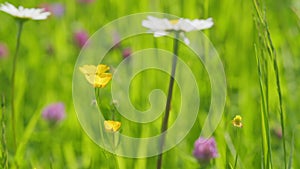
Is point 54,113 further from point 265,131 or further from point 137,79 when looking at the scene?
point 265,131

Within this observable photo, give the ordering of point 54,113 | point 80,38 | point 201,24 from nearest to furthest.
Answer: point 201,24 → point 54,113 → point 80,38

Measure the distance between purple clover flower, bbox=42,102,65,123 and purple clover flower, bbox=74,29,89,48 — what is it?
1.11ft

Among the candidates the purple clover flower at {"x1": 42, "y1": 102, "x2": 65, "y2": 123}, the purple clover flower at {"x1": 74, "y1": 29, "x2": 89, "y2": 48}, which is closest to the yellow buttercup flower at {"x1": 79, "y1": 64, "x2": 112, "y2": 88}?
the purple clover flower at {"x1": 42, "y1": 102, "x2": 65, "y2": 123}

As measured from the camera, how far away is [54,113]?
47.9 inches

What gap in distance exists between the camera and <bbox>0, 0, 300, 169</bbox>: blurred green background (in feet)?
3.47

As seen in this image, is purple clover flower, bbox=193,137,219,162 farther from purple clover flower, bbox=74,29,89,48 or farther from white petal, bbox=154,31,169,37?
purple clover flower, bbox=74,29,89,48

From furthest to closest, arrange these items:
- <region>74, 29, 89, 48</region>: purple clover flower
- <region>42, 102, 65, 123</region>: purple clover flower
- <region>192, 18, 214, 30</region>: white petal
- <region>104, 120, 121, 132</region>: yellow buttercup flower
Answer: <region>74, 29, 89, 48</region>: purple clover flower → <region>42, 102, 65, 123</region>: purple clover flower → <region>192, 18, 214, 30</region>: white petal → <region>104, 120, 121, 132</region>: yellow buttercup flower

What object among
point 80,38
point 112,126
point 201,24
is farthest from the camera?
point 80,38

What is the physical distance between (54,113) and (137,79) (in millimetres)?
185

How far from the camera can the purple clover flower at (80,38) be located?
60.4 inches

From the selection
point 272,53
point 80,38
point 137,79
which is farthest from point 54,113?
point 272,53

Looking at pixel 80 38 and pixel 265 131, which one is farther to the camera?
pixel 80 38

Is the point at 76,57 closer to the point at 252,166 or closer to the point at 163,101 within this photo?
the point at 163,101

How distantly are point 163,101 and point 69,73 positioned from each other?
44cm
